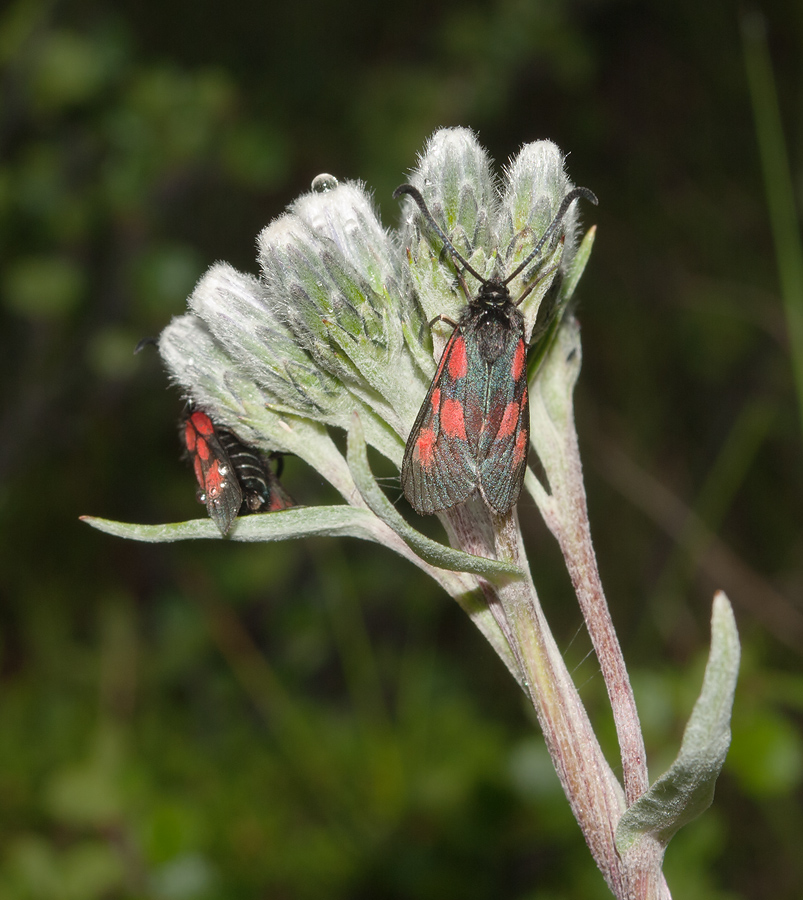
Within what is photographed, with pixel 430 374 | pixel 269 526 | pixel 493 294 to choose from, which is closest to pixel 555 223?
pixel 493 294

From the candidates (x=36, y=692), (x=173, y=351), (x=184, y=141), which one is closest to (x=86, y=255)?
(x=184, y=141)

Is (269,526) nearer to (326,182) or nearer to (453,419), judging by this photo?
(453,419)

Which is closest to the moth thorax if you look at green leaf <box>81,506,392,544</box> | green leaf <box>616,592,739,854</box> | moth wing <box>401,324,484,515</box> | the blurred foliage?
moth wing <box>401,324,484,515</box>

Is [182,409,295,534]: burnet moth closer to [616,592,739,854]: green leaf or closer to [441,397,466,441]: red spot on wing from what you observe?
[441,397,466,441]: red spot on wing

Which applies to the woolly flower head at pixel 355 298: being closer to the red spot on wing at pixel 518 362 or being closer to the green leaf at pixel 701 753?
the red spot on wing at pixel 518 362

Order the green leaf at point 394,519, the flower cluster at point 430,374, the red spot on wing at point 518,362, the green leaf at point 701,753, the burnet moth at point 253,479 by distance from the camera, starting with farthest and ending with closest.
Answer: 1. the burnet moth at point 253,479
2. the red spot on wing at point 518,362
3. the flower cluster at point 430,374
4. the green leaf at point 394,519
5. the green leaf at point 701,753

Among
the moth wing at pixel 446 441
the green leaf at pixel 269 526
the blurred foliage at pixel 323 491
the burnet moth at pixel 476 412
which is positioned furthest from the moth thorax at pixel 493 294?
the blurred foliage at pixel 323 491

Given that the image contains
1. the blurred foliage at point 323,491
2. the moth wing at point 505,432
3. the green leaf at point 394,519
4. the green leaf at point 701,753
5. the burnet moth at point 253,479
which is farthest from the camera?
the blurred foliage at point 323,491

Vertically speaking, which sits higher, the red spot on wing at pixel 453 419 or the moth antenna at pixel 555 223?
the moth antenna at pixel 555 223
